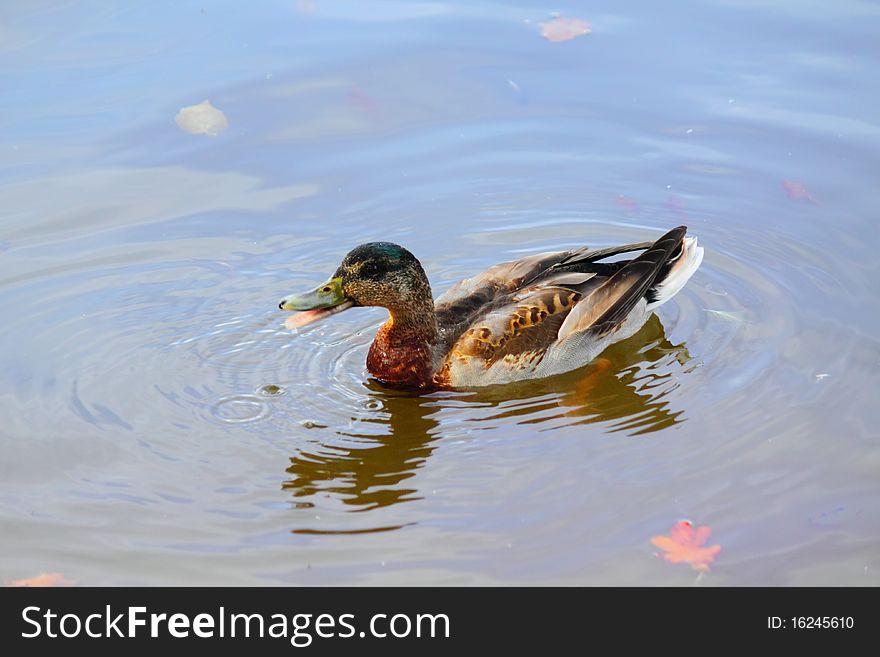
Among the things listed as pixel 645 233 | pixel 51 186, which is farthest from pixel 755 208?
pixel 51 186

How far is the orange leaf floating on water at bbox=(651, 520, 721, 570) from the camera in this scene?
600 centimetres

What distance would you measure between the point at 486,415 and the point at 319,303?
128cm

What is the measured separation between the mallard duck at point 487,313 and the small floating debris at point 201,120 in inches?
137

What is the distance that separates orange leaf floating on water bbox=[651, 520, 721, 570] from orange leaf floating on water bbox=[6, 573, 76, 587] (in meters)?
2.95

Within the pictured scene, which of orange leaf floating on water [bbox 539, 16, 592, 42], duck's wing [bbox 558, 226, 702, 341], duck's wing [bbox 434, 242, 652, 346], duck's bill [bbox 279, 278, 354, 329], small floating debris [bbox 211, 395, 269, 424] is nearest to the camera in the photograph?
small floating debris [bbox 211, 395, 269, 424]

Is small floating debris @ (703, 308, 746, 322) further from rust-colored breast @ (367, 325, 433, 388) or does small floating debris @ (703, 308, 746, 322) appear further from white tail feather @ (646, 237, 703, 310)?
rust-colored breast @ (367, 325, 433, 388)

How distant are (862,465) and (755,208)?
3.43 metres

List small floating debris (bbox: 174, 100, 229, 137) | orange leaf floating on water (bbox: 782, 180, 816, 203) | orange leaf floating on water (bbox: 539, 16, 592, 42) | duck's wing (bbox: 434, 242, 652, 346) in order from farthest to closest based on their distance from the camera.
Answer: orange leaf floating on water (bbox: 539, 16, 592, 42) < small floating debris (bbox: 174, 100, 229, 137) < orange leaf floating on water (bbox: 782, 180, 816, 203) < duck's wing (bbox: 434, 242, 652, 346)

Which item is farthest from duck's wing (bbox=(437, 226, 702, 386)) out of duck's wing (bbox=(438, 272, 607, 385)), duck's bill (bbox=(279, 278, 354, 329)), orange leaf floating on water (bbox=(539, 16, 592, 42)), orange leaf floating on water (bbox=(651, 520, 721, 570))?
orange leaf floating on water (bbox=(539, 16, 592, 42))

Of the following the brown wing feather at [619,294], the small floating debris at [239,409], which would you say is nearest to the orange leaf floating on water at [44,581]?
the small floating debris at [239,409]

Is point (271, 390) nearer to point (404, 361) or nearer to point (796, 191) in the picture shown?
point (404, 361)

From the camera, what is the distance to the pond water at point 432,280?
633 centimetres

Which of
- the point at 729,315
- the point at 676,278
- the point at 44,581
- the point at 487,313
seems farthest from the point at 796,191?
the point at 44,581
